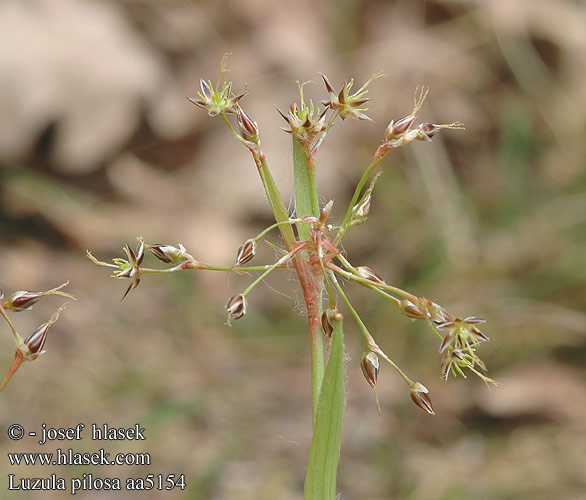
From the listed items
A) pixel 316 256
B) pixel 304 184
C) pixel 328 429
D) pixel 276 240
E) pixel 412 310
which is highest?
pixel 276 240

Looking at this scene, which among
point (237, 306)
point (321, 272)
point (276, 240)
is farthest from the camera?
point (276, 240)

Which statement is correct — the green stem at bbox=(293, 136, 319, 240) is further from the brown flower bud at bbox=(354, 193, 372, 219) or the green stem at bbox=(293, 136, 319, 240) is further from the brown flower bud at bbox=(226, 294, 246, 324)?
the brown flower bud at bbox=(226, 294, 246, 324)

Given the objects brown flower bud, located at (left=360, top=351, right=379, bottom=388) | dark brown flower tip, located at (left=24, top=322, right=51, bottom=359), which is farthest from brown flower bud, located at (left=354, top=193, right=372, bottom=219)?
dark brown flower tip, located at (left=24, top=322, right=51, bottom=359)

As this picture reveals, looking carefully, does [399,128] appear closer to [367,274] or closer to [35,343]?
[367,274]

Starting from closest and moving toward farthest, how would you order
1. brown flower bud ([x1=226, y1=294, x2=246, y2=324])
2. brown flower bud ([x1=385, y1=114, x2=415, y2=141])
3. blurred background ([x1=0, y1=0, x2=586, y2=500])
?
brown flower bud ([x1=226, y1=294, x2=246, y2=324]) → brown flower bud ([x1=385, y1=114, x2=415, y2=141]) → blurred background ([x1=0, y1=0, x2=586, y2=500])

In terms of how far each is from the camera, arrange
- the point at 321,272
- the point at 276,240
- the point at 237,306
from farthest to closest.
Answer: the point at 276,240
the point at 321,272
the point at 237,306

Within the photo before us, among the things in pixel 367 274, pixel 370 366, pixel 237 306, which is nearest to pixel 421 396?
pixel 370 366

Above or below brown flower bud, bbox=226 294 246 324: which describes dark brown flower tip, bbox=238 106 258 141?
above
